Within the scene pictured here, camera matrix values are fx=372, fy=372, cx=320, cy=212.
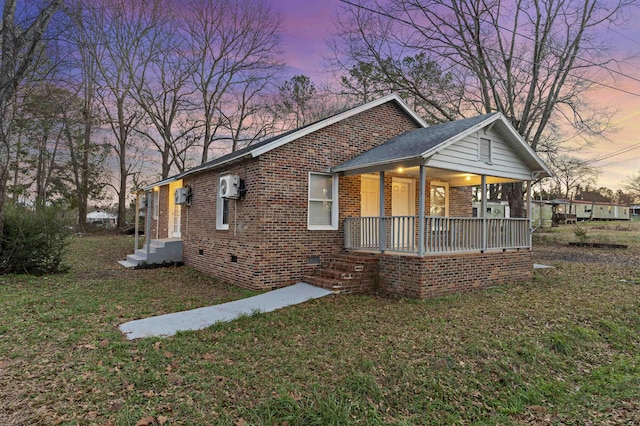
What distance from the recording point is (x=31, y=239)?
31.2 ft

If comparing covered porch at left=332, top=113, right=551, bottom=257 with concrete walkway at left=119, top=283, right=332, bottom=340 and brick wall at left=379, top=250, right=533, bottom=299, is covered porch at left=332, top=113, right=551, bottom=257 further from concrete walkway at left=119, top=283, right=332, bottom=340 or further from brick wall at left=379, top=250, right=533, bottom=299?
concrete walkway at left=119, top=283, right=332, bottom=340

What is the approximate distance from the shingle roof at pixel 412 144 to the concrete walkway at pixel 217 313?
3.35 m

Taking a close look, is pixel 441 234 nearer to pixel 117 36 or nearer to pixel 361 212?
pixel 361 212

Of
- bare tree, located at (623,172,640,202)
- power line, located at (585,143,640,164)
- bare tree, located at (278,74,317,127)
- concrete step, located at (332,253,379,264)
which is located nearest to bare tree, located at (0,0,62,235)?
concrete step, located at (332,253,379,264)

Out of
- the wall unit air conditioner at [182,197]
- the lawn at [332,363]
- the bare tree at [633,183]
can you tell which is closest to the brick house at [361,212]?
the lawn at [332,363]

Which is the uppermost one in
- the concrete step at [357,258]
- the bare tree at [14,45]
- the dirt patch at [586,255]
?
the bare tree at [14,45]

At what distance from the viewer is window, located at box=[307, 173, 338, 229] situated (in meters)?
9.77

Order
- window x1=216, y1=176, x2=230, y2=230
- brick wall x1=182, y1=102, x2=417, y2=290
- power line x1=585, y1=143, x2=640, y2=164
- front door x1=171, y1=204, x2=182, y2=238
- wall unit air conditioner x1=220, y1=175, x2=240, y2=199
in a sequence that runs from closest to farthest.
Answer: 1. brick wall x1=182, y1=102, x2=417, y2=290
2. wall unit air conditioner x1=220, y1=175, x2=240, y2=199
3. window x1=216, y1=176, x2=230, y2=230
4. front door x1=171, y1=204, x2=182, y2=238
5. power line x1=585, y1=143, x2=640, y2=164

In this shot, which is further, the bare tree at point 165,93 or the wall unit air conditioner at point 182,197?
the bare tree at point 165,93

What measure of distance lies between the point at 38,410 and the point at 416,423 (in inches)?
141

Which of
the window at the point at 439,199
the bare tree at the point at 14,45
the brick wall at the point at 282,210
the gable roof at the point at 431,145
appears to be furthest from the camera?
the window at the point at 439,199

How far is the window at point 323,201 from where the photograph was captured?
9773mm

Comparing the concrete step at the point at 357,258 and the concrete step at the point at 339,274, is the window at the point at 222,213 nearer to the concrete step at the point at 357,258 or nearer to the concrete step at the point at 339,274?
the concrete step at the point at 357,258

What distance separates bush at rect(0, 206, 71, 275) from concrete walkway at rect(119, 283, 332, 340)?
552 cm
